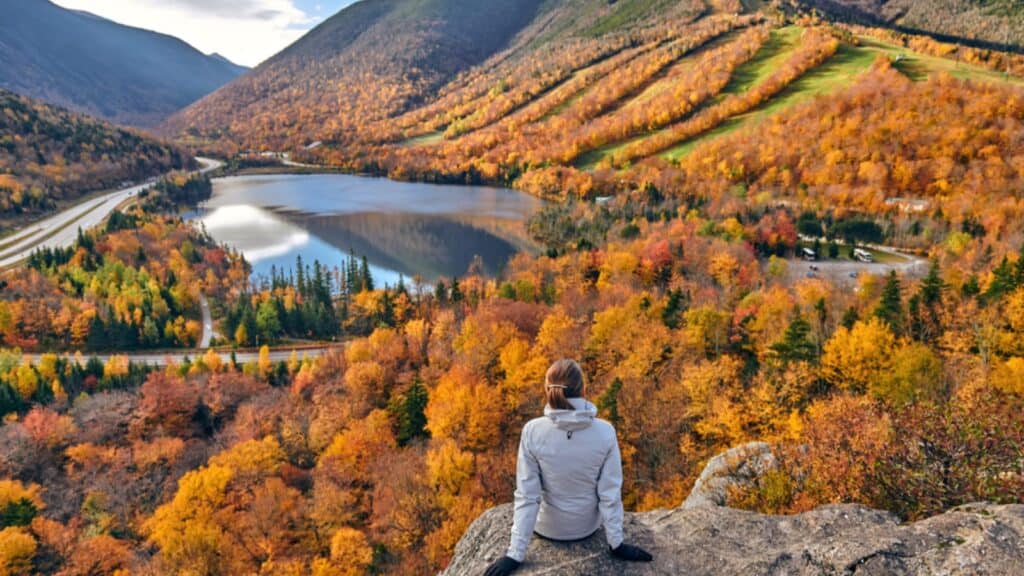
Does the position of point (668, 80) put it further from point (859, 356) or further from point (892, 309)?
point (859, 356)

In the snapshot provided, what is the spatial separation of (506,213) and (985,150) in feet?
304

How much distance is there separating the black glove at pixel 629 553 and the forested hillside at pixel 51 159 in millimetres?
160110

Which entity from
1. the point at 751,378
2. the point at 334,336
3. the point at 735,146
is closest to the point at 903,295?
the point at 751,378

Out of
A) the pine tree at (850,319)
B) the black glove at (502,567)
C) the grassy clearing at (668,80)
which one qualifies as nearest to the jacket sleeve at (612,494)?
the black glove at (502,567)

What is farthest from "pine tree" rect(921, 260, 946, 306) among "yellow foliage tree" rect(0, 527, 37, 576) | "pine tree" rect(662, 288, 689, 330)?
"yellow foliage tree" rect(0, 527, 37, 576)

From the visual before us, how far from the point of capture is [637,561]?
6453mm

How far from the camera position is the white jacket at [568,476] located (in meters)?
5.58

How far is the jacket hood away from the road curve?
406ft

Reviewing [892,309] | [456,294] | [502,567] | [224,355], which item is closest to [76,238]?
[224,355]

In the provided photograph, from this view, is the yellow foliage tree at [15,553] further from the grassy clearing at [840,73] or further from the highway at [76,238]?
the grassy clearing at [840,73]

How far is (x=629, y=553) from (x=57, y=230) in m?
149

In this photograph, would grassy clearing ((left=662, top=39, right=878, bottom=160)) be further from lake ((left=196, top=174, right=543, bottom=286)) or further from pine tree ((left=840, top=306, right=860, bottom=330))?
pine tree ((left=840, top=306, right=860, bottom=330))

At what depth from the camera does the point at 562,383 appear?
5387mm

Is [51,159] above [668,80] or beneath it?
beneath
